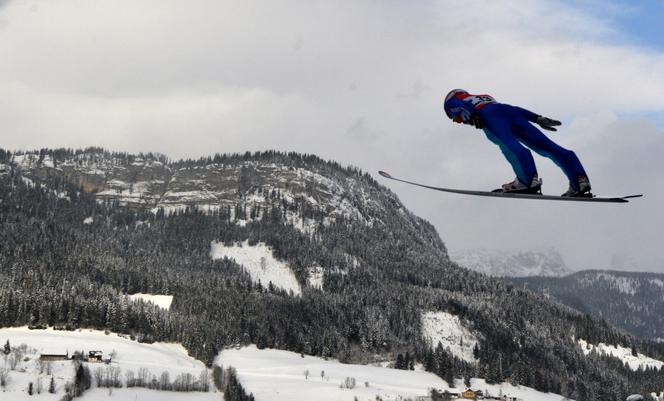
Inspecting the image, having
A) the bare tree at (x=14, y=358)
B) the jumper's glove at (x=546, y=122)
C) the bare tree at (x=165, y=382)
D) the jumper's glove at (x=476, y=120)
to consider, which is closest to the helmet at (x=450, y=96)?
the jumper's glove at (x=476, y=120)

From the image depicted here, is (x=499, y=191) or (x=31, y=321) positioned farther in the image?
(x=31, y=321)

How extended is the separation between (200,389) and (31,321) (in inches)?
2338

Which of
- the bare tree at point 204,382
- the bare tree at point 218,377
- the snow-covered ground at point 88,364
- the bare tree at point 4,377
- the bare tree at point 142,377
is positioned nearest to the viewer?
the bare tree at point 4,377

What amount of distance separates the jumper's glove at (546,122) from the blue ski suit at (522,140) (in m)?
0.10

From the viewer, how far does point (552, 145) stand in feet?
57.0

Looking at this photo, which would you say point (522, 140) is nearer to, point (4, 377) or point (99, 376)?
point (4, 377)

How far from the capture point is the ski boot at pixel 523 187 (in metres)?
17.8

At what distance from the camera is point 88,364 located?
170 meters

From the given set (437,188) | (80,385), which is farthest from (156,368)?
(437,188)

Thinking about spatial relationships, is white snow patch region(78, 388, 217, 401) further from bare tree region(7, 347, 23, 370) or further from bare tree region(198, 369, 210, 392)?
bare tree region(7, 347, 23, 370)

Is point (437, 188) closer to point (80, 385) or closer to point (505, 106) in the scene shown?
point (505, 106)

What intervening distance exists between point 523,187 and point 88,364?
16514cm

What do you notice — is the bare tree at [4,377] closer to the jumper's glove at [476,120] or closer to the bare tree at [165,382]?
the bare tree at [165,382]

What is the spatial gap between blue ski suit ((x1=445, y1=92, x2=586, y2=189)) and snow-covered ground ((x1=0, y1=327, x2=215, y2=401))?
5555 inches
